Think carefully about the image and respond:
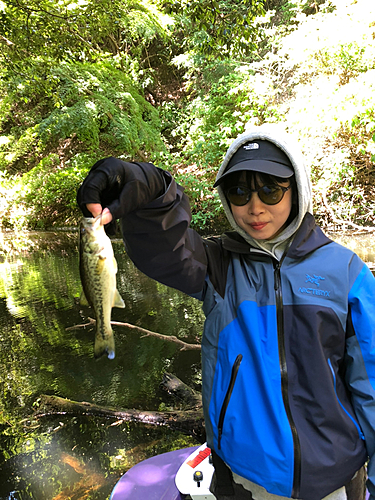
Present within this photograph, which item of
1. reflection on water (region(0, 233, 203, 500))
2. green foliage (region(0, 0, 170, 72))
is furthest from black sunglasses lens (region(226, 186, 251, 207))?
green foliage (region(0, 0, 170, 72))

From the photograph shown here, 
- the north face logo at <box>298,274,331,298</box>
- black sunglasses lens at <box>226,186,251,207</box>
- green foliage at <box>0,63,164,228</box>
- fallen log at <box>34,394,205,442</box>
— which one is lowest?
fallen log at <box>34,394,205,442</box>

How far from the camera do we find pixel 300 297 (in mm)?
1252

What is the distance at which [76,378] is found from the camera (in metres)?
4.32

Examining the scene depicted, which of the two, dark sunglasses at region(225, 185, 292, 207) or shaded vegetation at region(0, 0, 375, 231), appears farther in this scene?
shaded vegetation at region(0, 0, 375, 231)

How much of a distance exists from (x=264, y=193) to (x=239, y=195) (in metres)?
0.09

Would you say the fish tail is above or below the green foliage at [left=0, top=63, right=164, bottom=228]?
below

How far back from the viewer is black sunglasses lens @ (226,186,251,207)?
4.39ft

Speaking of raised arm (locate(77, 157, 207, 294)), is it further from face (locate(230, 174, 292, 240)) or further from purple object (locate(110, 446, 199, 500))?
purple object (locate(110, 446, 199, 500))

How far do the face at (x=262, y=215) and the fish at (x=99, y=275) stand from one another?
1.64ft

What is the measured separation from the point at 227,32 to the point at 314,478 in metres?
5.54

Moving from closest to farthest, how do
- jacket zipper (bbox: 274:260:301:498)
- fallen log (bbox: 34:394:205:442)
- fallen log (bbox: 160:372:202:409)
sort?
jacket zipper (bbox: 274:260:301:498) < fallen log (bbox: 34:394:205:442) < fallen log (bbox: 160:372:202:409)

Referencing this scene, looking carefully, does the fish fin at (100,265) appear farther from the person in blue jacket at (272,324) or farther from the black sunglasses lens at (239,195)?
the black sunglasses lens at (239,195)

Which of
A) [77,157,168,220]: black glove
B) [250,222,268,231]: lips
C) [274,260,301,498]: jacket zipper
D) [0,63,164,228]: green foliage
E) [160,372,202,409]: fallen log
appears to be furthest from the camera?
[0,63,164,228]: green foliage

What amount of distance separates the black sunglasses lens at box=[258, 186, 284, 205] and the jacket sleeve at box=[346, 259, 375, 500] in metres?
0.39
